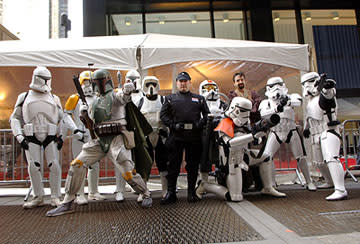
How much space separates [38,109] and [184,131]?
1.98 meters

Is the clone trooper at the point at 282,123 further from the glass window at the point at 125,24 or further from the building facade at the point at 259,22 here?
the glass window at the point at 125,24

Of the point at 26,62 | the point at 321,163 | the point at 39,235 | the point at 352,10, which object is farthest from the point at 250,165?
the point at 352,10

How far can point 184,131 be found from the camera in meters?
3.70

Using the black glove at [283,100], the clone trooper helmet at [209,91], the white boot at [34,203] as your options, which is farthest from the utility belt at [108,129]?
the black glove at [283,100]

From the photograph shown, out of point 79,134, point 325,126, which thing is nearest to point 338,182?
point 325,126

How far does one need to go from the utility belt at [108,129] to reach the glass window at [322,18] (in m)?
9.45

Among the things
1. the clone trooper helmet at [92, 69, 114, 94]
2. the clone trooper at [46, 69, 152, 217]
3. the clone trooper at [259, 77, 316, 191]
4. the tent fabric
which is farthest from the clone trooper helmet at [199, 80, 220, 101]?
the clone trooper helmet at [92, 69, 114, 94]

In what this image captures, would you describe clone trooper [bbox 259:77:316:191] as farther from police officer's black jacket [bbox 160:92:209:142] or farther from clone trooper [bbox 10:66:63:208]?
clone trooper [bbox 10:66:63:208]

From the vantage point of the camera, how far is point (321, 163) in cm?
429

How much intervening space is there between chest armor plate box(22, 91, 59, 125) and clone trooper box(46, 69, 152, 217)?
2.43 ft

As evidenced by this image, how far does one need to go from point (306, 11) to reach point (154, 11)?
5.78 meters

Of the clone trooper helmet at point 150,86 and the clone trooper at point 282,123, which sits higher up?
the clone trooper helmet at point 150,86

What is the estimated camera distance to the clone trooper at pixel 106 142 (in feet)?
10.8

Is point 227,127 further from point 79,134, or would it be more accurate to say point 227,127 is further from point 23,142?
point 23,142
